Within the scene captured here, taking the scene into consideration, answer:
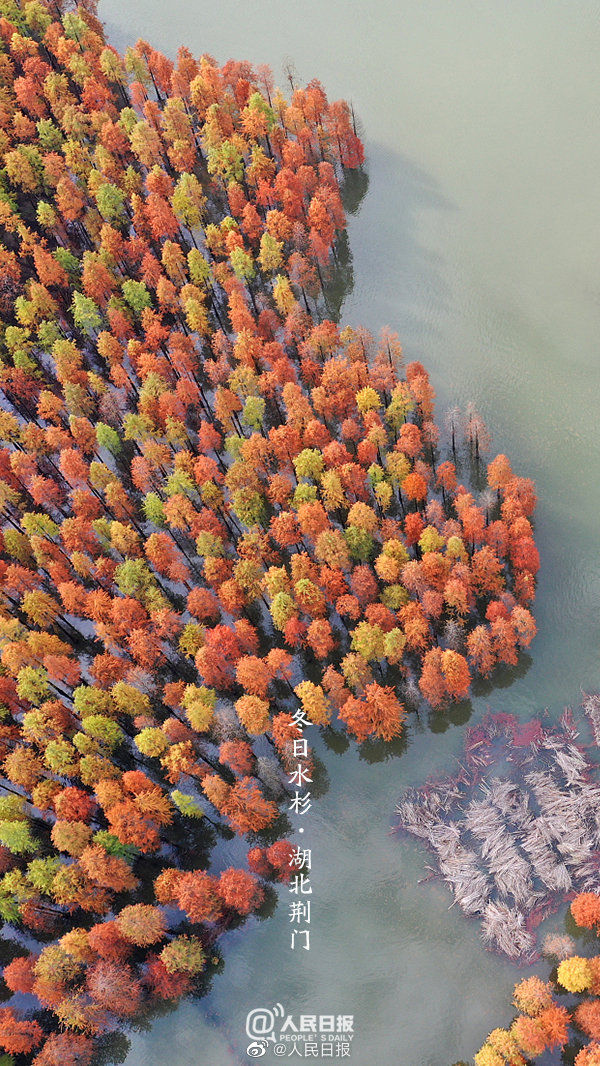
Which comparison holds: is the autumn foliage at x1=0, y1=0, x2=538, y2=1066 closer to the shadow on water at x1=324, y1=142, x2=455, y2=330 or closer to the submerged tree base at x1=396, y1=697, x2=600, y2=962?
the shadow on water at x1=324, y1=142, x2=455, y2=330

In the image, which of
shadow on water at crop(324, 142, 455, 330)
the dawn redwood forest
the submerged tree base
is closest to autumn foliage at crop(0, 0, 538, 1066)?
the dawn redwood forest

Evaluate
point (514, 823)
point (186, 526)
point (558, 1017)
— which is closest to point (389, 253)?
point (186, 526)

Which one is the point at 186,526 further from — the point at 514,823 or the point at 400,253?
the point at 400,253

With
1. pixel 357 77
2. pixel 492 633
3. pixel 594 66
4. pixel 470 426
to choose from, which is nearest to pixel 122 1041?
pixel 492 633

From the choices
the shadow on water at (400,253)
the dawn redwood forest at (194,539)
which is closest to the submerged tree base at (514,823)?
the dawn redwood forest at (194,539)

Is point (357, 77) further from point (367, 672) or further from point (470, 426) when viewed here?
point (367, 672)
